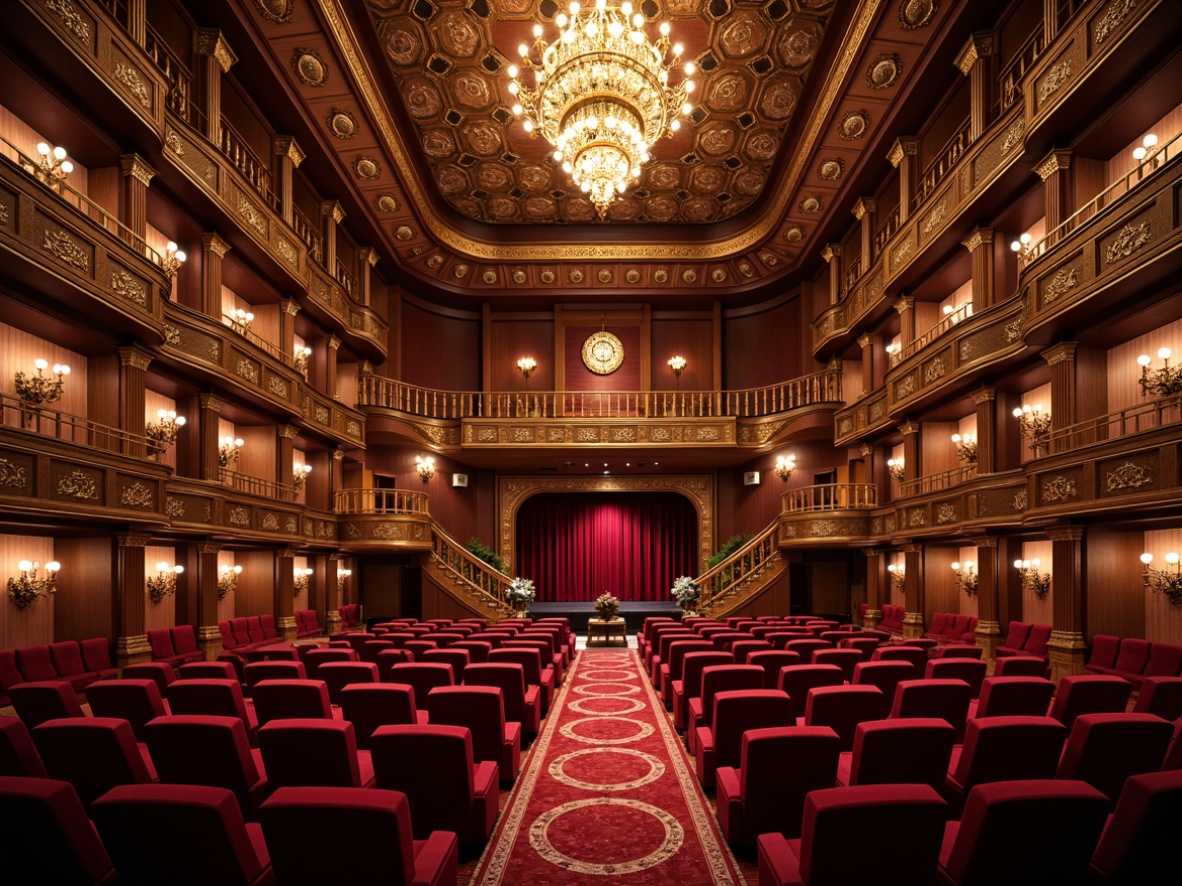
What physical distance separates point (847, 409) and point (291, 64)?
13.2 metres

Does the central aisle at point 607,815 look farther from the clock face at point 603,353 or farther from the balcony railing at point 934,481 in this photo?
the clock face at point 603,353

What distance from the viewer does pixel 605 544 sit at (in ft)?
78.2

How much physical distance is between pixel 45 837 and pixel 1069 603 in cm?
1083

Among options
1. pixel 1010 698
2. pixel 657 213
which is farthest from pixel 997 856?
pixel 657 213

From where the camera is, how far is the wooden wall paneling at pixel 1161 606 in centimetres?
945

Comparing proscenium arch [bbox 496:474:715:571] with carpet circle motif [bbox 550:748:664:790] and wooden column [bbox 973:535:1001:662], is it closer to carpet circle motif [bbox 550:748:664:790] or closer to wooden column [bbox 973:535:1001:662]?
wooden column [bbox 973:535:1001:662]

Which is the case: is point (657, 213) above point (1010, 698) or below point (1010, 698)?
above

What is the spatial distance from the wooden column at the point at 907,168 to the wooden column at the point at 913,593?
629cm

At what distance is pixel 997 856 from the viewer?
8.25ft

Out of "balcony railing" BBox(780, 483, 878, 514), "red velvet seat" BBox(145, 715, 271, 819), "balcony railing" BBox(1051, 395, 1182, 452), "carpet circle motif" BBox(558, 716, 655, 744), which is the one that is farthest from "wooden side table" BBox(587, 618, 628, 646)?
"red velvet seat" BBox(145, 715, 271, 819)

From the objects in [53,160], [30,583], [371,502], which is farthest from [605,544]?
[53,160]

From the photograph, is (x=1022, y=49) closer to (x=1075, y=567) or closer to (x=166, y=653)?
(x=1075, y=567)

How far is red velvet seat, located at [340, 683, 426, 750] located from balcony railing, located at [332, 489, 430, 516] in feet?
37.6

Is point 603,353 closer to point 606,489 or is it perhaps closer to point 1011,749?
point 606,489
